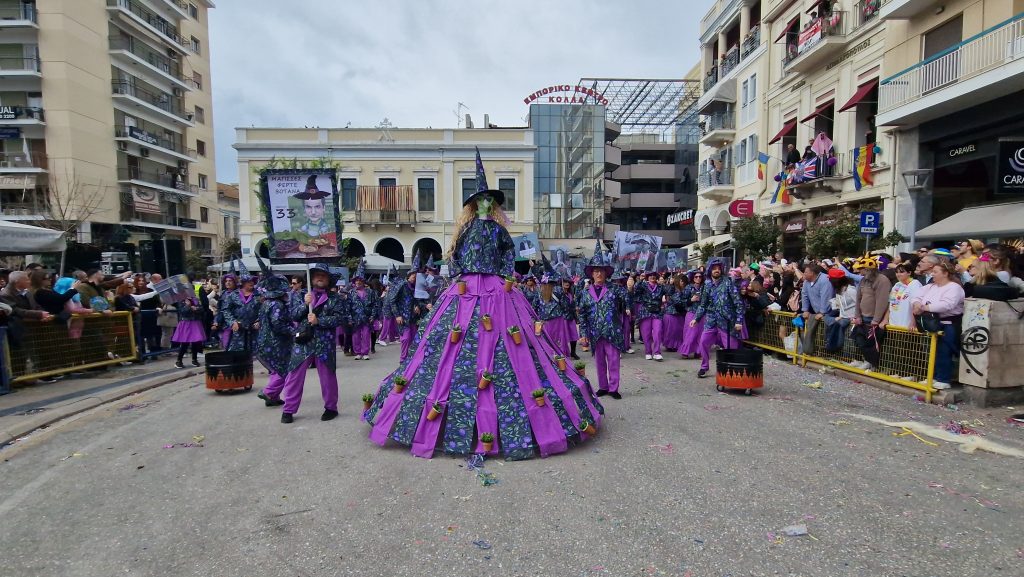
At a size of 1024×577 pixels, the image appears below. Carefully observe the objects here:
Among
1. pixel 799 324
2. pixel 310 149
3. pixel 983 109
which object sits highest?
pixel 310 149

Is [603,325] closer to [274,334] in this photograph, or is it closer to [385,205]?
[274,334]

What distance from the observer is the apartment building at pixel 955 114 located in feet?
38.8

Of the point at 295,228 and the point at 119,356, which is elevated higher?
the point at 295,228

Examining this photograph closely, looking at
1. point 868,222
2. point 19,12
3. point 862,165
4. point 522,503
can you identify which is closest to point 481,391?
point 522,503

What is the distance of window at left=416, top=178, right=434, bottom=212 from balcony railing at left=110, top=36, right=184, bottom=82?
2214 centimetres

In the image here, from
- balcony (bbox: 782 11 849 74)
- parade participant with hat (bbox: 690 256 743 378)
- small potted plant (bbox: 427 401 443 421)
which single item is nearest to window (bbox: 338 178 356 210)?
balcony (bbox: 782 11 849 74)

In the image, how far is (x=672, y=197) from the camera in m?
46.2

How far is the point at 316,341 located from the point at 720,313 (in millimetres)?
6024

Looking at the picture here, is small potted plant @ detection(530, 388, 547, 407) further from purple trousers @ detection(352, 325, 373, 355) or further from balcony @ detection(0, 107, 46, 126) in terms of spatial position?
balcony @ detection(0, 107, 46, 126)

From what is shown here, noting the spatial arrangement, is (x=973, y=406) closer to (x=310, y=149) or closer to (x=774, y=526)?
(x=774, y=526)

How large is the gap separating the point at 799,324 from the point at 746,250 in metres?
11.6

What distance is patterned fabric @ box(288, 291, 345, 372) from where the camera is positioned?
5980 millimetres

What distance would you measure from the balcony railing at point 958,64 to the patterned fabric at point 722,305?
8846 millimetres

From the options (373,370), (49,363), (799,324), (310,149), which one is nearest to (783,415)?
(799,324)
